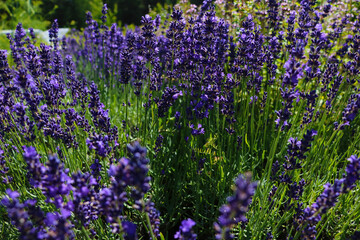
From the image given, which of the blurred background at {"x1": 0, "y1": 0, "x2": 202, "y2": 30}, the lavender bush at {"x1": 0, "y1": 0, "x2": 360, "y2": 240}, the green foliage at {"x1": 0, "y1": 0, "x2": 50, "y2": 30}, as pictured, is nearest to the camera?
the lavender bush at {"x1": 0, "y1": 0, "x2": 360, "y2": 240}

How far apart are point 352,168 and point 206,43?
78.0 inches

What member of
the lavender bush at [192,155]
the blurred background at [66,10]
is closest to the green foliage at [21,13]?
the blurred background at [66,10]

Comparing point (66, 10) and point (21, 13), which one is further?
point (66, 10)

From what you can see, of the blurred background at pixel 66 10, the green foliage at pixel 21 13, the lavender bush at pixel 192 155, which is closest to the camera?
the lavender bush at pixel 192 155

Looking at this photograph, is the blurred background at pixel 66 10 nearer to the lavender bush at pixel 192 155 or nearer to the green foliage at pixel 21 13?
the green foliage at pixel 21 13

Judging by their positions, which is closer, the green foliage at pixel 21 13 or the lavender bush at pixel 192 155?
the lavender bush at pixel 192 155

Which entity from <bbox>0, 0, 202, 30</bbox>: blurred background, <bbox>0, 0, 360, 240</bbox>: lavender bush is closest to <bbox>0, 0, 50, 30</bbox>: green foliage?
<bbox>0, 0, 202, 30</bbox>: blurred background

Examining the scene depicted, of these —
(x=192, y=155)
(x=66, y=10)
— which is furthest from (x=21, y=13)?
(x=192, y=155)

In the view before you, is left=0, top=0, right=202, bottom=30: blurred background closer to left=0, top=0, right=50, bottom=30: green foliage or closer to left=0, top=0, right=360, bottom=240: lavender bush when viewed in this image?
left=0, top=0, right=50, bottom=30: green foliage

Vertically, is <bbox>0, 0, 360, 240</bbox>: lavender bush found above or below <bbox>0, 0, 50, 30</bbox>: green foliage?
below

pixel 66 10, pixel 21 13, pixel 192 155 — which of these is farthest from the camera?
pixel 66 10

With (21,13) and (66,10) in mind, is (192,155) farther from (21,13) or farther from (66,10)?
(66,10)

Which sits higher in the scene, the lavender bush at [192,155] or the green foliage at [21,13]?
the green foliage at [21,13]

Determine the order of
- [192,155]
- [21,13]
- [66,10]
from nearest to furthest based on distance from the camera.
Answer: [192,155] → [21,13] → [66,10]
